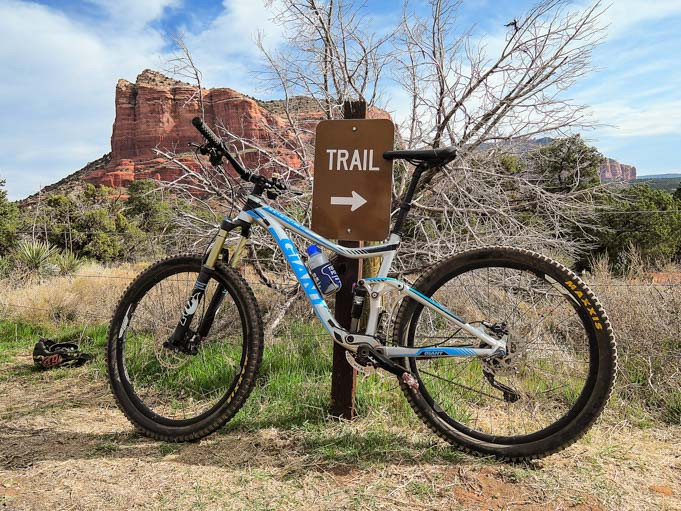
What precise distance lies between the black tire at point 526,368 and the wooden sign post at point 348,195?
1.41 feet

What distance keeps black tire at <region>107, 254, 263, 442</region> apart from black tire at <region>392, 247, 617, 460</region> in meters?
0.86

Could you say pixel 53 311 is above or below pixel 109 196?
below

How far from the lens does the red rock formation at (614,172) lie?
5045 mm

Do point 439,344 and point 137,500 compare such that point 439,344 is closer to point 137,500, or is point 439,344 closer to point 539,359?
point 539,359

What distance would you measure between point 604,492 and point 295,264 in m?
1.73

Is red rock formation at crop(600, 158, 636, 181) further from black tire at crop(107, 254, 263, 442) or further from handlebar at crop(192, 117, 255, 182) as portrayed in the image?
black tire at crop(107, 254, 263, 442)

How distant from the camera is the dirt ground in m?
1.79

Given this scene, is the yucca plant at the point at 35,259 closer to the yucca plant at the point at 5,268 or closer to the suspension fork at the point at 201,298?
the yucca plant at the point at 5,268

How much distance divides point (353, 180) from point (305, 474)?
1548 millimetres

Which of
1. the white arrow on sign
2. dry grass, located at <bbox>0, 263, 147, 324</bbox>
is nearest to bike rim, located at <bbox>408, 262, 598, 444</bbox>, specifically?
the white arrow on sign

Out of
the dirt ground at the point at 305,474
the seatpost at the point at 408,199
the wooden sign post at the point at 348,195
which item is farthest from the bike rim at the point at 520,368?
the wooden sign post at the point at 348,195

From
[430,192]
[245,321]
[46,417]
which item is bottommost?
[46,417]

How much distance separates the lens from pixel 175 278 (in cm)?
302

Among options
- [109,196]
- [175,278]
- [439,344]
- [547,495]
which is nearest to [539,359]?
[439,344]
